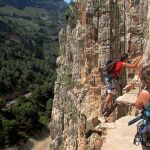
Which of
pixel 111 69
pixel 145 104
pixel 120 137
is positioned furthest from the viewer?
pixel 111 69

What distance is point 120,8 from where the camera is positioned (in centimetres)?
2584

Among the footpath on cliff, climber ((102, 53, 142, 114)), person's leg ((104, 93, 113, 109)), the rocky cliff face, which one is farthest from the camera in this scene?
the rocky cliff face

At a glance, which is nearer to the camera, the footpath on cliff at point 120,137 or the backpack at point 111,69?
the footpath on cliff at point 120,137

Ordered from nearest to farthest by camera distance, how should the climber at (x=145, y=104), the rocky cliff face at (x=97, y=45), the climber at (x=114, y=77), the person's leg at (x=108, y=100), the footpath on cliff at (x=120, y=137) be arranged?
the climber at (x=145, y=104)
the footpath on cliff at (x=120, y=137)
the climber at (x=114, y=77)
the person's leg at (x=108, y=100)
the rocky cliff face at (x=97, y=45)

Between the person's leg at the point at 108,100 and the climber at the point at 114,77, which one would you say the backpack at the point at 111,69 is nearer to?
the climber at the point at 114,77

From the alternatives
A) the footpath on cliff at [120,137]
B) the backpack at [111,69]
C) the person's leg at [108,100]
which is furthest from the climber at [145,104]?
the person's leg at [108,100]

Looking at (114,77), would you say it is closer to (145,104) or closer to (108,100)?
(108,100)

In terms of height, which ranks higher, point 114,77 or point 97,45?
point 114,77

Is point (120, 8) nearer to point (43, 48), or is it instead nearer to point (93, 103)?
point (93, 103)

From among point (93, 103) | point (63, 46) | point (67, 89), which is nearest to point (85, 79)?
point (93, 103)

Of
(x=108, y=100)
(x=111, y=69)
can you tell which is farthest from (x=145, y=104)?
(x=108, y=100)

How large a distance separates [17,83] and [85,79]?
5776cm

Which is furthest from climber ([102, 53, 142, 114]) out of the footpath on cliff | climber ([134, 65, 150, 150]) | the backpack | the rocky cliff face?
climber ([134, 65, 150, 150])

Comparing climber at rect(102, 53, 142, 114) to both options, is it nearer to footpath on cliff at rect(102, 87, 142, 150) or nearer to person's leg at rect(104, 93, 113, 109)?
person's leg at rect(104, 93, 113, 109)
